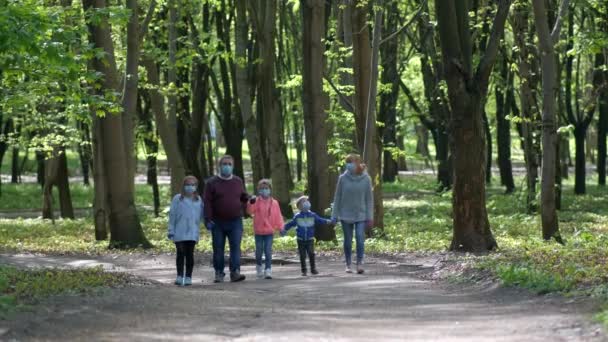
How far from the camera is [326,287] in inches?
539

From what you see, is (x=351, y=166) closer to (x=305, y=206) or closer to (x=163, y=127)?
(x=305, y=206)

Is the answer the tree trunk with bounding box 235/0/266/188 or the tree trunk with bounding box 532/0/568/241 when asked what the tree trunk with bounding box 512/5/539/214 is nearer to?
the tree trunk with bounding box 532/0/568/241

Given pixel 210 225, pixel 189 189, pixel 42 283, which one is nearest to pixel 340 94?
pixel 210 225

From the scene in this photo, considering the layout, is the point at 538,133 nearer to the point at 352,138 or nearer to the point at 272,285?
the point at 352,138

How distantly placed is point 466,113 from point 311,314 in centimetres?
730

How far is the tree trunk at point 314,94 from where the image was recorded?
2102 cm

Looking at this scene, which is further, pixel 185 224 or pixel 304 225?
pixel 304 225

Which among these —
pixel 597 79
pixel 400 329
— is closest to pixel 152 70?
pixel 597 79

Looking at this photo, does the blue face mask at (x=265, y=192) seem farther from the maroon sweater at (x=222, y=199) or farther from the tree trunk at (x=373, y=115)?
the tree trunk at (x=373, y=115)

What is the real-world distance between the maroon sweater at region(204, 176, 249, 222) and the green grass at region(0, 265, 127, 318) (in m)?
1.56

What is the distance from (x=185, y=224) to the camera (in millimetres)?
14500

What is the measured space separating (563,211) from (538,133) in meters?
6.05

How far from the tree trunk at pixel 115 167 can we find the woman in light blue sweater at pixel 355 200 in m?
7.44

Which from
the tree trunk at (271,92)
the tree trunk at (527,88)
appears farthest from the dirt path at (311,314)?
the tree trunk at (271,92)
